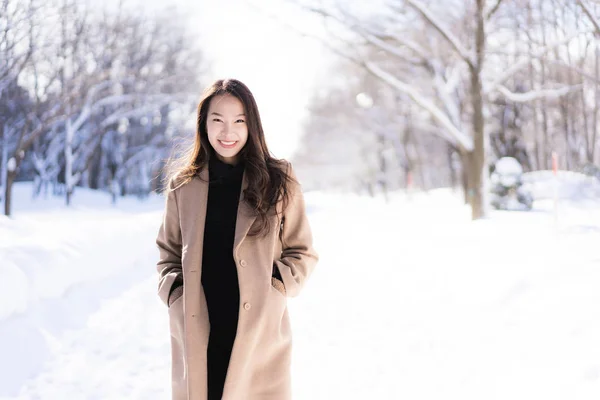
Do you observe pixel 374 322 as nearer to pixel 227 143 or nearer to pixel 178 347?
pixel 178 347

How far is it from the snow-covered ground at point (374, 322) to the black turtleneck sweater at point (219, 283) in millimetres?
1798

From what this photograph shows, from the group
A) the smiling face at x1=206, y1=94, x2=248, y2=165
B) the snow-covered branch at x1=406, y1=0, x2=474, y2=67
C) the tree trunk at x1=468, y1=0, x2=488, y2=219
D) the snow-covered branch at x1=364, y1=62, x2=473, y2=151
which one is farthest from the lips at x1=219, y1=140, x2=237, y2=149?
the tree trunk at x1=468, y1=0, x2=488, y2=219

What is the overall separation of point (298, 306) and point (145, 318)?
179 cm

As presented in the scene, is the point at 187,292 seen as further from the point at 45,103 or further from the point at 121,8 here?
the point at 121,8

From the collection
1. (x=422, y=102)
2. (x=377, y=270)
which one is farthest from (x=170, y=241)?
(x=422, y=102)

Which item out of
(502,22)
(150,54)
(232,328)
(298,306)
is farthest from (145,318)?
(150,54)

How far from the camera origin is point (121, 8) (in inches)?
803

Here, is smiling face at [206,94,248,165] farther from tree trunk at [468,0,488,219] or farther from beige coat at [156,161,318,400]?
tree trunk at [468,0,488,219]

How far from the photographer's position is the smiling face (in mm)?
2293

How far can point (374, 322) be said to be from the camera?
226 inches

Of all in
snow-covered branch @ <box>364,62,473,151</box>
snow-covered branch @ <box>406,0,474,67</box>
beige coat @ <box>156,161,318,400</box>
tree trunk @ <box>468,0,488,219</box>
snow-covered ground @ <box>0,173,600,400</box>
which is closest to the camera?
beige coat @ <box>156,161,318,400</box>

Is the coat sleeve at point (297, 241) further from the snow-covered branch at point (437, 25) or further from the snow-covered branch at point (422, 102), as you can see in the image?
the snow-covered branch at point (422, 102)

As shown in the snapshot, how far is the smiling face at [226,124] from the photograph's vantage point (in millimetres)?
2293

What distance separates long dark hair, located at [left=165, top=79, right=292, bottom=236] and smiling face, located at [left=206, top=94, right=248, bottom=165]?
23 mm
